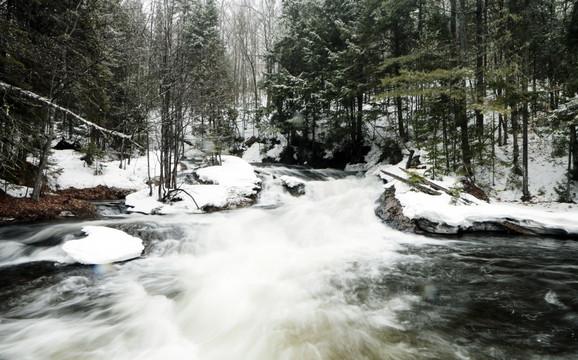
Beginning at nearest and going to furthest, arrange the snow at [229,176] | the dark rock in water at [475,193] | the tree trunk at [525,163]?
1. the dark rock in water at [475,193]
2. the tree trunk at [525,163]
3. the snow at [229,176]

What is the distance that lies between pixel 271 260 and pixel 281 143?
2004 centimetres

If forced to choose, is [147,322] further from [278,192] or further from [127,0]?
[127,0]

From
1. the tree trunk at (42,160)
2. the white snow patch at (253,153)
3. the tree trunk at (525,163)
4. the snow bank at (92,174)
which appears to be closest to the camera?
the tree trunk at (42,160)

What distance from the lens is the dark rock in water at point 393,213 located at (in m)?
7.63

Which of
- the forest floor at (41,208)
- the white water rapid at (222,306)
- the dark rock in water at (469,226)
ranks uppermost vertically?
the forest floor at (41,208)

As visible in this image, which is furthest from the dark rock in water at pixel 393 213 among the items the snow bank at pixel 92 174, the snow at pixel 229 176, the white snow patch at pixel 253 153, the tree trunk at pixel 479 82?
the white snow patch at pixel 253 153

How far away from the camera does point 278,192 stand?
12680 mm

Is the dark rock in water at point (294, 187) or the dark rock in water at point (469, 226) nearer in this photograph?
the dark rock in water at point (469, 226)

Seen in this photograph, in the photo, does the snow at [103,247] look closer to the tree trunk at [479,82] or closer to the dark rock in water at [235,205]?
the dark rock in water at [235,205]

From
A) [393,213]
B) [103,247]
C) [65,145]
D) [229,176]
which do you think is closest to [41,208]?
[103,247]

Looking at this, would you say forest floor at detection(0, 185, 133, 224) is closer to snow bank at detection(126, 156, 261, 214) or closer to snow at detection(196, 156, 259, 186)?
snow bank at detection(126, 156, 261, 214)

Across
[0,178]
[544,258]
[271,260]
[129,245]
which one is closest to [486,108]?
[544,258]

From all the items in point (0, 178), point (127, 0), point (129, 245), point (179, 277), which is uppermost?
point (127, 0)

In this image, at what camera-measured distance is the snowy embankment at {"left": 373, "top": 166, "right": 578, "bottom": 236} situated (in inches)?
261
